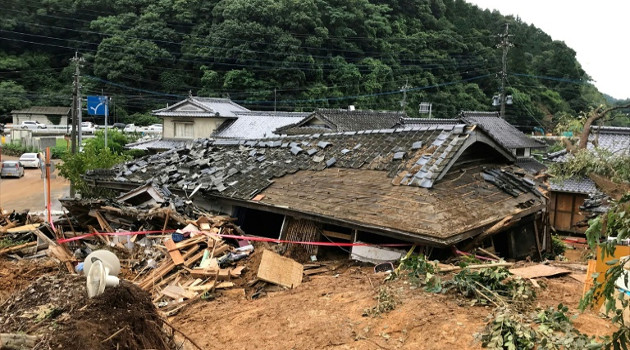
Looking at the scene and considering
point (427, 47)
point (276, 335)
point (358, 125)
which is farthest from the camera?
point (427, 47)

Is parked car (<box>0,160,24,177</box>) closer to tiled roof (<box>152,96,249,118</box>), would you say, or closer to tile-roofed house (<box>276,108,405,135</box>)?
tiled roof (<box>152,96,249,118</box>)

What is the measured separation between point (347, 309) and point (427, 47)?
5849 centimetres

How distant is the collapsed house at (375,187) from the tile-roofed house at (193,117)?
21.5 meters

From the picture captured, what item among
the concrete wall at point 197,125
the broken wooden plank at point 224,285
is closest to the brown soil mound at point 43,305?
the broken wooden plank at point 224,285

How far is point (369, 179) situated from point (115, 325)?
24.2 ft

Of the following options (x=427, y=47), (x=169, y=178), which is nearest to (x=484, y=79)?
(x=427, y=47)

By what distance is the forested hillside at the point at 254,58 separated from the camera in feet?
171

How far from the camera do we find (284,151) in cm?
1472

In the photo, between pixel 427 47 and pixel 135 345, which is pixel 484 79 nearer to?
pixel 427 47

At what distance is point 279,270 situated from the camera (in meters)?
9.27

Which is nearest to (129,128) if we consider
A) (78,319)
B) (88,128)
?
(88,128)

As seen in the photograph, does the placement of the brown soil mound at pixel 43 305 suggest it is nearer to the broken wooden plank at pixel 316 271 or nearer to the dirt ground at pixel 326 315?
the dirt ground at pixel 326 315

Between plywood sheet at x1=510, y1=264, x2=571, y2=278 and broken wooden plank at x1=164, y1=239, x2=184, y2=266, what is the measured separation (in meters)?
6.52

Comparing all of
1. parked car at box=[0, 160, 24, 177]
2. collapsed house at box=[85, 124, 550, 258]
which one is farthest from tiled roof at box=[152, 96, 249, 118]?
collapsed house at box=[85, 124, 550, 258]
